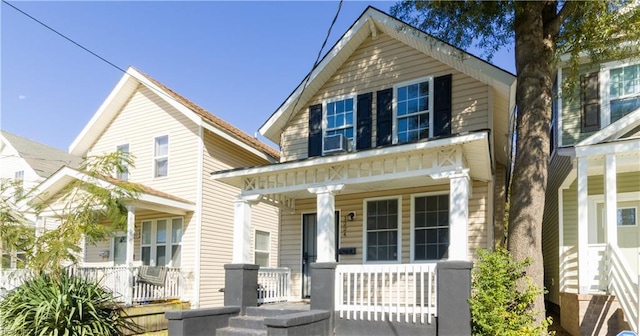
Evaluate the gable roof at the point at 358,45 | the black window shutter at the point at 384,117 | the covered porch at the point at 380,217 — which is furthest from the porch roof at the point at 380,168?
the gable roof at the point at 358,45

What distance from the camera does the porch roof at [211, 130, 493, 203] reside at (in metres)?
7.41

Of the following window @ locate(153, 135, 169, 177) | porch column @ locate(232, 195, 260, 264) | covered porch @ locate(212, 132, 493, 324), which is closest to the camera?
covered porch @ locate(212, 132, 493, 324)

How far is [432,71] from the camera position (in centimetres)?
1000

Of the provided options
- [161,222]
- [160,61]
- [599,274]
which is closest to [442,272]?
[599,274]

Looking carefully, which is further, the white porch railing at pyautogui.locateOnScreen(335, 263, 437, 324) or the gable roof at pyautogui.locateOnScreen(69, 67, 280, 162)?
the gable roof at pyautogui.locateOnScreen(69, 67, 280, 162)

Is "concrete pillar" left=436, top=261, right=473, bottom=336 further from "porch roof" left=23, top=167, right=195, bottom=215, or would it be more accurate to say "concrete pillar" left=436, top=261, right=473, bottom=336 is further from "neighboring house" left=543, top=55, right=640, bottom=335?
"porch roof" left=23, top=167, right=195, bottom=215

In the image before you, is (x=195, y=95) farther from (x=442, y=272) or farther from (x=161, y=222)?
(x=442, y=272)

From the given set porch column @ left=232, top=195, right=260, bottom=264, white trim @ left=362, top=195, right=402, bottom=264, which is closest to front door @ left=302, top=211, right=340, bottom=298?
white trim @ left=362, top=195, right=402, bottom=264

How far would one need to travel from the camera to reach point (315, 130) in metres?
11.2

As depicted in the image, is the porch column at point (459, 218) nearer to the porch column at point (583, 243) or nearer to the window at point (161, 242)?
the porch column at point (583, 243)

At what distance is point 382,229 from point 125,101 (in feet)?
32.9

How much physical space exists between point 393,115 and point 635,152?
4.51 m

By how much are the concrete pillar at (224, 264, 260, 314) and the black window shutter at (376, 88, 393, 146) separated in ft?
12.9

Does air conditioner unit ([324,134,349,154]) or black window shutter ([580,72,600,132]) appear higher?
black window shutter ([580,72,600,132])
